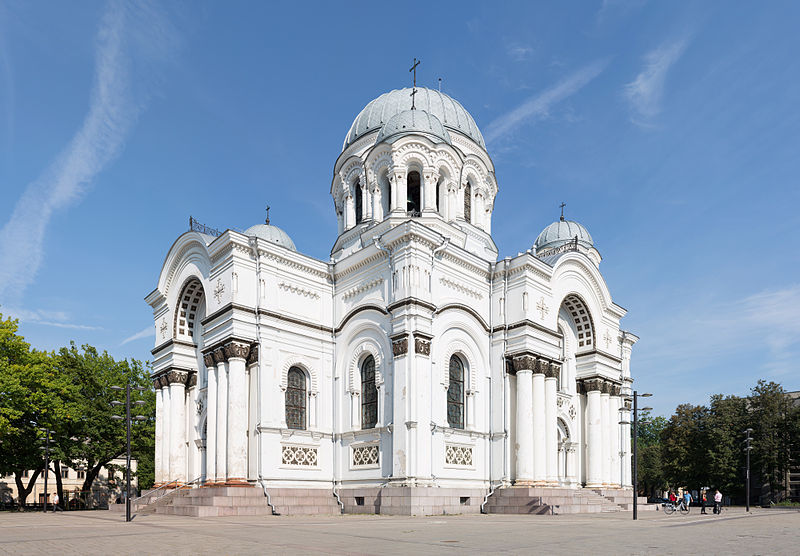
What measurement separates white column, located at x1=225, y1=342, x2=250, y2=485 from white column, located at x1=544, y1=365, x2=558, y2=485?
12.3m

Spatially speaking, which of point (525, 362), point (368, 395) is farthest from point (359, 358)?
point (525, 362)

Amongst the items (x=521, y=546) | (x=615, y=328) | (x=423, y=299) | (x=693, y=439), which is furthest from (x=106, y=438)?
(x=693, y=439)

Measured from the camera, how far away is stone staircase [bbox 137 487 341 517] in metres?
22.9

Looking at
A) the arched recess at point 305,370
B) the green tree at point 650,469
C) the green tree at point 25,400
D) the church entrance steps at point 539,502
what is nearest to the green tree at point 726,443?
the green tree at point 650,469

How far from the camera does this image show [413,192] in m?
34.0

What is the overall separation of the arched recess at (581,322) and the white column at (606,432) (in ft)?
7.25

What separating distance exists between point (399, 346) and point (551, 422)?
7938 millimetres

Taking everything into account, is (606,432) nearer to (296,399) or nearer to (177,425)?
(296,399)

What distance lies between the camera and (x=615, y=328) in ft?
116

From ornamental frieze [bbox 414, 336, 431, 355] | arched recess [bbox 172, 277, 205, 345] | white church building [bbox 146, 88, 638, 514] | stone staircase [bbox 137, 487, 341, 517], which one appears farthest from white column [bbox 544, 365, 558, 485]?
arched recess [bbox 172, 277, 205, 345]

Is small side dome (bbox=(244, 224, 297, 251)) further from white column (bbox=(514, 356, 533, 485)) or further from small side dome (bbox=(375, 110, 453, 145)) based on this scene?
white column (bbox=(514, 356, 533, 485))

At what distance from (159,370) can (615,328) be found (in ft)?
74.8

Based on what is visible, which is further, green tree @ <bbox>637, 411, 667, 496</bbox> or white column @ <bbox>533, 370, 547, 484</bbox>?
green tree @ <bbox>637, 411, 667, 496</bbox>

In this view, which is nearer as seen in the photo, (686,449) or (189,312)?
(189,312)
